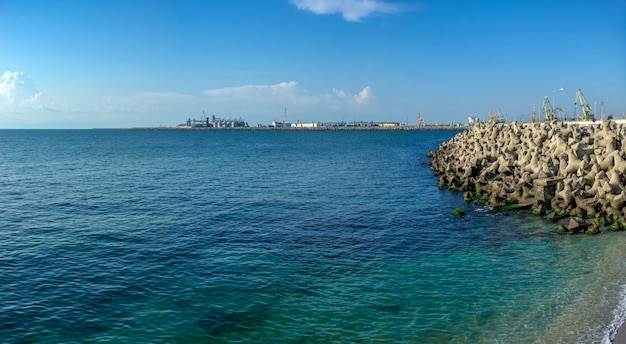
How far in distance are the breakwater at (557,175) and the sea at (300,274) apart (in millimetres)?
1859

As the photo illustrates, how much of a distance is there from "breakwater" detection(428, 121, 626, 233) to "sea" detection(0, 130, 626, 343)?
1859 mm

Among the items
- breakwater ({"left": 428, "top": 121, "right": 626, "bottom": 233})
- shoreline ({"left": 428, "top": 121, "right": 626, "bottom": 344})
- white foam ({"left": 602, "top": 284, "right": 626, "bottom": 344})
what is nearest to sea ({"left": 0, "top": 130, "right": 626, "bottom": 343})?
white foam ({"left": 602, "top": 284, "right": 626, "bottom": 344})

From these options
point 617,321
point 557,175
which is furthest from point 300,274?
point 557,175

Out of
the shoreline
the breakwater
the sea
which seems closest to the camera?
the sea

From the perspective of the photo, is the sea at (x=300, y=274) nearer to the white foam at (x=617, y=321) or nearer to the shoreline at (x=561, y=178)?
the white foam at (x=617, y=321)

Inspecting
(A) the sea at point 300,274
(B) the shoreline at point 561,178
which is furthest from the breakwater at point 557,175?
(A) the sea at point 300,274

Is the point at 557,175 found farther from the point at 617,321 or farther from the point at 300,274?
the point at 300,274

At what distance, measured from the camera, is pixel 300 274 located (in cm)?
1820

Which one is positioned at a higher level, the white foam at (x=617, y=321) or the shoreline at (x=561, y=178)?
the shoreline at (x=561, y=178)

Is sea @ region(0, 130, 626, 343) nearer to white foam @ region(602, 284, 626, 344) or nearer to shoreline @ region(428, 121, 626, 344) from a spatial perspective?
white foam @ region(602, 284, 626, 344)

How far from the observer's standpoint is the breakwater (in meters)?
25.9

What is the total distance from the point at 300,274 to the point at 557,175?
22.8 m

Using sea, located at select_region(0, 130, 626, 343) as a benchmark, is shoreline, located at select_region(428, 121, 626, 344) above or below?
above

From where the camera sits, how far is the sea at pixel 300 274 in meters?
13.5
